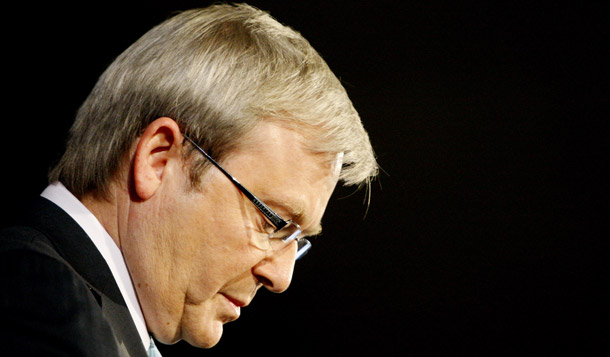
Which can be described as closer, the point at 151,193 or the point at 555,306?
the point at 151,193

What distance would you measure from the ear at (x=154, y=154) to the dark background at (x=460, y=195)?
1003mm

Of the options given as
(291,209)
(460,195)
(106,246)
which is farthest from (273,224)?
(460,195)

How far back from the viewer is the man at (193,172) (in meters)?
1.22

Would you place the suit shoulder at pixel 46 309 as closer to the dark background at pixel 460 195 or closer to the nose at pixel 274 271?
the nose at pixel 274 271

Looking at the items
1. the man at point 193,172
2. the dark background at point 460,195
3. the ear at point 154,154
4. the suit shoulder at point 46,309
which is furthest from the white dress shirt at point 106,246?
the dark background at point 460,195

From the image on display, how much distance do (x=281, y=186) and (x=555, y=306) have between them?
52.6 inches

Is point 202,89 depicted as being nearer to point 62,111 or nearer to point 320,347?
point 62,111

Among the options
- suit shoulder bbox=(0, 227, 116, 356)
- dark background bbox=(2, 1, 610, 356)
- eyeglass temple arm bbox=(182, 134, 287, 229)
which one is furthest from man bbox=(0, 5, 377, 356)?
dark background bbox=(2, 1, 610, 356)

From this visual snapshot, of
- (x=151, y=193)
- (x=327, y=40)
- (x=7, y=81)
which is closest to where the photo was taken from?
(x=151, y=193)

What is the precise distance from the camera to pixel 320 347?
7.34 ft

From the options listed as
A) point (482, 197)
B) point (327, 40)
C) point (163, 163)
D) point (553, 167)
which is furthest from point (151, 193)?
point (553, 167)

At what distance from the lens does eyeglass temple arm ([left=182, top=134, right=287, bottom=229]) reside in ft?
4.07

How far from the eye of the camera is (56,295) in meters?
0.92

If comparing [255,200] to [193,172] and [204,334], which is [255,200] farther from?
[204,334]
